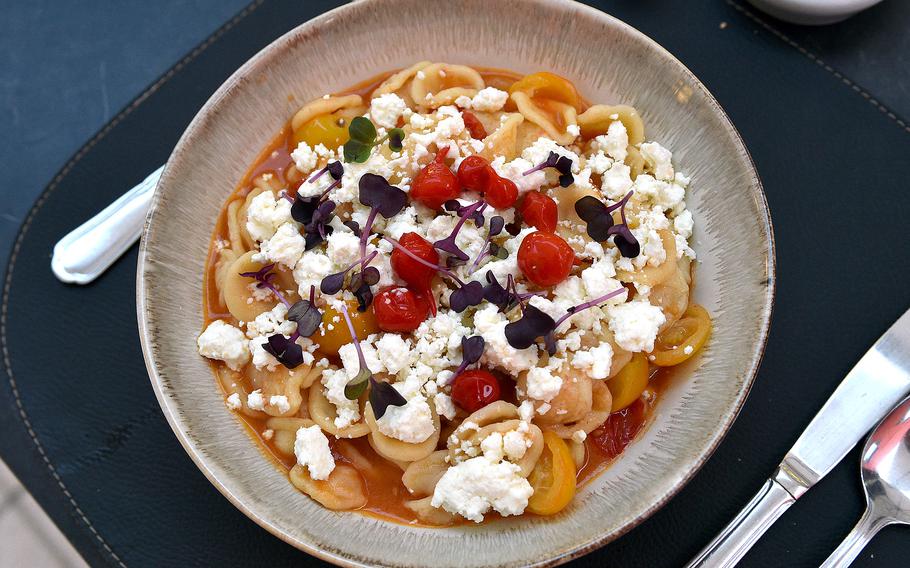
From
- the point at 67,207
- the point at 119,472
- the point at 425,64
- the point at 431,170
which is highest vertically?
the point at 425,64

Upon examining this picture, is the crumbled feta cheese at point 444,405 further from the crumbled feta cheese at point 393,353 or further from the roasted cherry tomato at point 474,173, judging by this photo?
the roasted cherry tomato at point 474,173

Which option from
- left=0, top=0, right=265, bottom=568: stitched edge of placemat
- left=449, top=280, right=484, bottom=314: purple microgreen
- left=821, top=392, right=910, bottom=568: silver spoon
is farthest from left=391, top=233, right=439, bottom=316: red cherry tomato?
left=821, top=392, right=910, bottom=568: silver spoon

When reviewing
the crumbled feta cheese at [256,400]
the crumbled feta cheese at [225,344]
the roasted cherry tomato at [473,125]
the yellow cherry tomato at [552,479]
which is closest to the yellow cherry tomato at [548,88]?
the roasted cherry tomato at [473,125]

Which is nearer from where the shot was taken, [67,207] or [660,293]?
[660,293]

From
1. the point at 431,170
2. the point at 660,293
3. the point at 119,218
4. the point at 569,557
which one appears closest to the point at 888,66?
the point at 660,293

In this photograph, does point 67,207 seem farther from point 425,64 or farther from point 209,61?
point 425,64

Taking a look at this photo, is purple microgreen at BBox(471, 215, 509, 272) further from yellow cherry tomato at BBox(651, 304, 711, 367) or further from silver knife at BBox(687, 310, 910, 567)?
silver knife at BBox(687, 310, 910, 567)

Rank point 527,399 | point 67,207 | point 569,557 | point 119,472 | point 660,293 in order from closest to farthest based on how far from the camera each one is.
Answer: point 569,557 < point 527,399 < point 660,293 < point 119,472 < point 67,207

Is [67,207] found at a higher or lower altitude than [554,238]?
lower

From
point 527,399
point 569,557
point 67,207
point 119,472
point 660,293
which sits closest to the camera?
point 569,557
